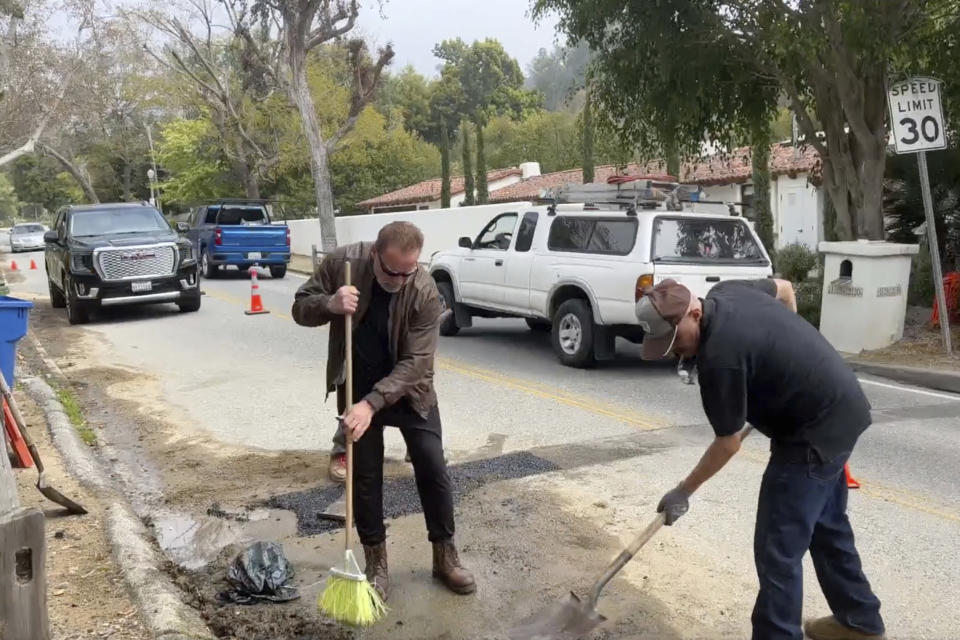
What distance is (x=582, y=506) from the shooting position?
221 inches

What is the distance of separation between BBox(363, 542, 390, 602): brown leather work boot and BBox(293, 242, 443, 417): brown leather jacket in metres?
0.72

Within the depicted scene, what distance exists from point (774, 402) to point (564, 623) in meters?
1.33

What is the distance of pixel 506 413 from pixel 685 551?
347cm

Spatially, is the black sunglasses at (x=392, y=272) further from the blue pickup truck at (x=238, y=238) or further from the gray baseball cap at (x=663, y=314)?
the blue pickup truck at (x=238, y=238)

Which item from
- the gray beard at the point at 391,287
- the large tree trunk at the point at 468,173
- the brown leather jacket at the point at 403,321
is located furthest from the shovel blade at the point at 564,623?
the large tree trunk at the point at 468,173

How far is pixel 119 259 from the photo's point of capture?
579 inches

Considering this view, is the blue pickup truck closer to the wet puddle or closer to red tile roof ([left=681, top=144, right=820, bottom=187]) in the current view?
red tile roof ([left=681, top=144, right=820, bottom=187])

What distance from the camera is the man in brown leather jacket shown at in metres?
4.11

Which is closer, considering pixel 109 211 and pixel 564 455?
pixel 564 455

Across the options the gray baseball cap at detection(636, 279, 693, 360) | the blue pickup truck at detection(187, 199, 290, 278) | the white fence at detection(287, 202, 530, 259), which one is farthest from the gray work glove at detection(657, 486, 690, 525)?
the blue pickup truck at detection(187, 199, 290, 278)

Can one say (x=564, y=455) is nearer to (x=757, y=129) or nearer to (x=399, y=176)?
(x=757, y=129)

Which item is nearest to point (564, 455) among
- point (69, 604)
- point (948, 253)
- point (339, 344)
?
point (339, 344)

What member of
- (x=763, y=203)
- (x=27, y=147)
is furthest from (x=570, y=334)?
(x=27, y=147)

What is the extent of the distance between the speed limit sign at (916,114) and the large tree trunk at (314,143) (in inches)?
742
